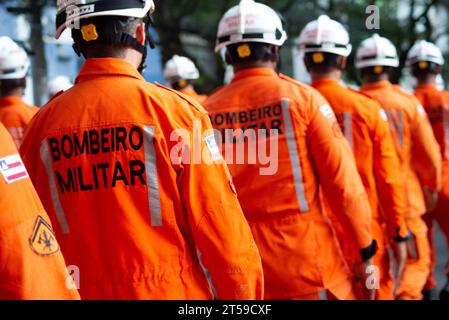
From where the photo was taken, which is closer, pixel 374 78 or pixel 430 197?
pixel 374 78

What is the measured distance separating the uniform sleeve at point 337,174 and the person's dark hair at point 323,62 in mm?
1405

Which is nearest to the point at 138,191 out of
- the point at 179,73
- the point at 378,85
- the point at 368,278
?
the point at 368,278

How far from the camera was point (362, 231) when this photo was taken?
177 inches

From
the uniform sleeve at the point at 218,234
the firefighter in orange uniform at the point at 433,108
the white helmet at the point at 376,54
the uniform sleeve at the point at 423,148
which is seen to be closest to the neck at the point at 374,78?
the white helmet at the point at 376,54

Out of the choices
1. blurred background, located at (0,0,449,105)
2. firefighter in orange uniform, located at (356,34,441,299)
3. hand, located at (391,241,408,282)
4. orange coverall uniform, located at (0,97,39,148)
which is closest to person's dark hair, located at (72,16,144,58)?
orange coverall uniform, located at (0,97,39,148)

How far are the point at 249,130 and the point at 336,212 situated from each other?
0.67m

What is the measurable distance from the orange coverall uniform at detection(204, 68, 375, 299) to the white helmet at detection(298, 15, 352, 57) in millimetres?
1408

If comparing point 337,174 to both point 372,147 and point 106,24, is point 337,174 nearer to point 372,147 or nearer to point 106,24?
point 372,147

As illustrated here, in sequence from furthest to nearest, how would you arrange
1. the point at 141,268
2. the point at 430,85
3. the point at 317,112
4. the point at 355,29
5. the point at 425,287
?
the point at 355,29, the point at 430,85, the point at 425,287, the point at 317,112, the point at 141,268

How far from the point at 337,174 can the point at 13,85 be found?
12.1 ft

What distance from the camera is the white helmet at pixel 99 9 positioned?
2980 mm

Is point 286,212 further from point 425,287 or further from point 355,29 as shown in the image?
point 355,29

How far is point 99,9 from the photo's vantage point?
2979 millimetres
